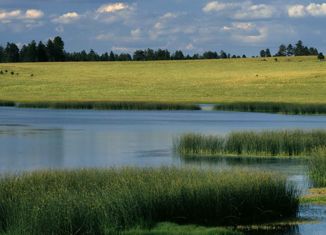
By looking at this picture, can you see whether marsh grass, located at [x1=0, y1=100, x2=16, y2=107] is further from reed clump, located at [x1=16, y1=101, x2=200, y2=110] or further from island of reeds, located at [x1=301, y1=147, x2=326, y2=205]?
island of reeds, located at [x1=301, y1=147, x2=326, y2=205]

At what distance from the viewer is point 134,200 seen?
1546cm

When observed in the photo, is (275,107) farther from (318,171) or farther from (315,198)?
(315,198)

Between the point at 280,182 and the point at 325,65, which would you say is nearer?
the point at 280,182

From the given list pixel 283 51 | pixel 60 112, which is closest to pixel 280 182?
pixel 60 112

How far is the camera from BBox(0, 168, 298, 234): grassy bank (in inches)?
559

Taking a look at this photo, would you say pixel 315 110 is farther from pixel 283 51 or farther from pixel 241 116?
pixel 283 51

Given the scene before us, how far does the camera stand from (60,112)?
215 feet

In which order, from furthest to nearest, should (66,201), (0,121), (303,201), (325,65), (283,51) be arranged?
(283,51) → (325,65) → (0,121) → (303,201) → (66,201)

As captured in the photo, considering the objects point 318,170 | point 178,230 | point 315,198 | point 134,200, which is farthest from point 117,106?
point 178,230

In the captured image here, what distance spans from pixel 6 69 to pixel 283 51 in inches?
3176

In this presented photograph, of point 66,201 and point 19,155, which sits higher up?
point 66,201

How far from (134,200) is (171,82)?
71883 millimetres

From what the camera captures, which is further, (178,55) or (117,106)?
(178,55)

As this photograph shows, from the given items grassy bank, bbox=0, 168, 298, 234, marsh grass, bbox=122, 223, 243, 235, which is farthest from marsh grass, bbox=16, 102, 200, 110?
marsh grass, bbox=122, 223, 243, 235
